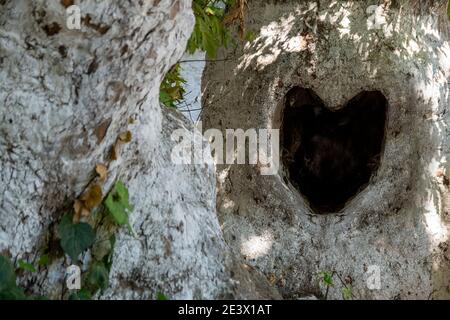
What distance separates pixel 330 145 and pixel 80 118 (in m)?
3.25

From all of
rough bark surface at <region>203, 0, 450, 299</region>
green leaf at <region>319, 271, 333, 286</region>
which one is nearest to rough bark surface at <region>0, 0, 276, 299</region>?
green leaf at <region>319, 271, 333, 286</region>

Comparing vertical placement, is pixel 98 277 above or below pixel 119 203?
below

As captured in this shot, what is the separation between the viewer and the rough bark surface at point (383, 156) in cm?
481

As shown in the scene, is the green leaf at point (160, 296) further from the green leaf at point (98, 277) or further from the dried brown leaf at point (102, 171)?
the dried brown leaf at point (102, 171)

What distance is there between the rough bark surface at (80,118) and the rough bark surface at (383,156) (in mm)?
1463

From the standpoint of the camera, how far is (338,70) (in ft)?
16.0

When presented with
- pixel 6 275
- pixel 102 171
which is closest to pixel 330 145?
pixel 102 171

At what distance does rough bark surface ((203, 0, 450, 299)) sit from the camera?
15.8 feet

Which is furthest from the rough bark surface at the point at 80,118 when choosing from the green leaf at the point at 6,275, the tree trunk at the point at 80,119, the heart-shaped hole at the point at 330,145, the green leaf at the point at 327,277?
the heart-shaped hole at the point at 330,145

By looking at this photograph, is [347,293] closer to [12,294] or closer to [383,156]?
[383,156]

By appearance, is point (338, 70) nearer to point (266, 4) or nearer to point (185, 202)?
point (266, 4)

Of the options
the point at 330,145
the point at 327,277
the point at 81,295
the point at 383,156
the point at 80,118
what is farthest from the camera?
the point at 330,145

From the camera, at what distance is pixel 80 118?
3.21m
